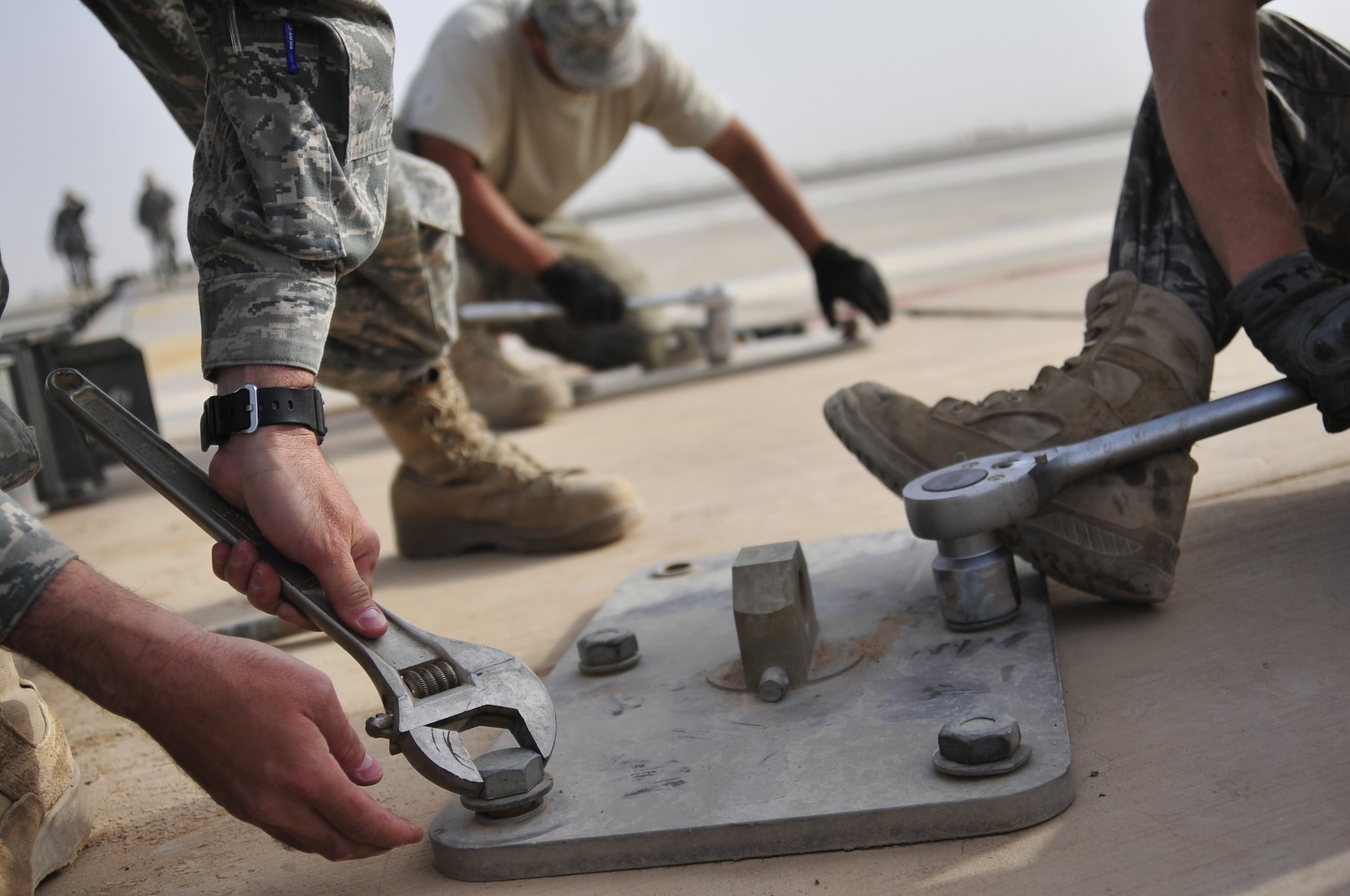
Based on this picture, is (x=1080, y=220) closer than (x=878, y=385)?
No

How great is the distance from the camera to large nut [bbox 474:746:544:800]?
0.90 m

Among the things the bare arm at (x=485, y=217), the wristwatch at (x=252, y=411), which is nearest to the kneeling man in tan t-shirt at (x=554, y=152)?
the bare arm at (x=485, y=217)

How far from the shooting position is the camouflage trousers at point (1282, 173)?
130 cm

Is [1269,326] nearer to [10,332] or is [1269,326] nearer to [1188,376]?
[1188,376]

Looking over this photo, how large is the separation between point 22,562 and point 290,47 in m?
0.54

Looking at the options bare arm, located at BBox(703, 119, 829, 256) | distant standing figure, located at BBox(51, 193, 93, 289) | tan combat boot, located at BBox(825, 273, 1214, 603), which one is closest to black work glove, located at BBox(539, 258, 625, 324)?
bare arm, located at BBox(703, 119, 829, 256)

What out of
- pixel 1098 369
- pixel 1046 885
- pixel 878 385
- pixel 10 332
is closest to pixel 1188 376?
pixel 1098 369

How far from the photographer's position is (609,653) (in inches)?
47.1

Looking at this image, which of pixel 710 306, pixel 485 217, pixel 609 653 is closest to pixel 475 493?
pixel 609 653

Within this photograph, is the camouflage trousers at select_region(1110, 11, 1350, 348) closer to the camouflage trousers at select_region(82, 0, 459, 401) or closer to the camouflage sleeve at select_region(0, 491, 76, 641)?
the camouflage trousers at select_region(82, 0, 459, 401)

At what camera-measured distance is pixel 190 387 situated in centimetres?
452

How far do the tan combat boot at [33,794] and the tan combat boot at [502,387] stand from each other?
1.92 meters

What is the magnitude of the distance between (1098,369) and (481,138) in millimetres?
2126

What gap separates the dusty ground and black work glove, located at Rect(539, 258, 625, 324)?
0.59 m
